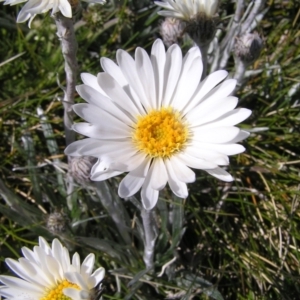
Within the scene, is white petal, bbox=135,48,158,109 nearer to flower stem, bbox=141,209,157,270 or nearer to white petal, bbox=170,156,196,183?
white petal, bbox=170,156,196,183

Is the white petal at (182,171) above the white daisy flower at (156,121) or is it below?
below

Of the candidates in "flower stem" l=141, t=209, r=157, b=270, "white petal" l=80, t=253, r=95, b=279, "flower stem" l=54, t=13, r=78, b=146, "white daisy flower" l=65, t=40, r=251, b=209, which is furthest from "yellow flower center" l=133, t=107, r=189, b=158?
"white petal" l=80, t=253, r=95, b=279

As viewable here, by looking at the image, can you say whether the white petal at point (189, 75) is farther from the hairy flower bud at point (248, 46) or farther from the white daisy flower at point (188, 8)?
the hairy flower bud at point (248, 46)

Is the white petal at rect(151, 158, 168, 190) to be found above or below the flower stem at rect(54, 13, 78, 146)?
below

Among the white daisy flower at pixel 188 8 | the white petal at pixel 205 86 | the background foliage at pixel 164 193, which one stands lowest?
the background foliage at pixel 164 193

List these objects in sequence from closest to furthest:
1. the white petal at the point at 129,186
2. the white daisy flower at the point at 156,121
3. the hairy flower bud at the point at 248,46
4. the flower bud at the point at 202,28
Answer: the white petal at the point at 129,186 → the white daisy flower at the point at 156,121 → the flower bud at the point at 202,28 → the hairy flower bud at the point at 248,46

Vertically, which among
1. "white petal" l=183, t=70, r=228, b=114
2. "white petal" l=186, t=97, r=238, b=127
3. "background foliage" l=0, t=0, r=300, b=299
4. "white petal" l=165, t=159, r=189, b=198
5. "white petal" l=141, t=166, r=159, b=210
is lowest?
"background foliage" l=0, t=0, r=300, b=299

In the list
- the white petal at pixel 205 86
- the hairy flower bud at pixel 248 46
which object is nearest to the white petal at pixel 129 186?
the white petal at pixel 205 86

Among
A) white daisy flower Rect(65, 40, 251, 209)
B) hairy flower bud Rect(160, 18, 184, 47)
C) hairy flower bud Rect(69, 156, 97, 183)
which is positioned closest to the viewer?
white daisy flower Rect(65, 40, 251, 209)
